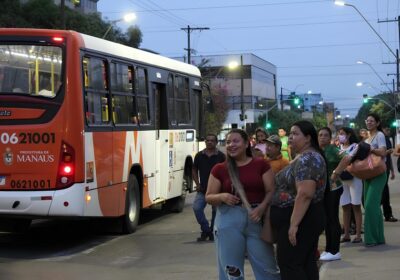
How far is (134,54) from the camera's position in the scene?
37.8 ft

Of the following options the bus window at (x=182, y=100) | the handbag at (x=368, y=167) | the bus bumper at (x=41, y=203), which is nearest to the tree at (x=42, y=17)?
the bus window at (x=182, y=100)

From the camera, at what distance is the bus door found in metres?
12.5

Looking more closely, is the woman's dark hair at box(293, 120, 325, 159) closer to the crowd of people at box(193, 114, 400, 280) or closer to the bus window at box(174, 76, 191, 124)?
the crowd of people at box(193, 114, 400, 280)

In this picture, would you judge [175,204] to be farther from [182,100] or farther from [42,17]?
[42,17]

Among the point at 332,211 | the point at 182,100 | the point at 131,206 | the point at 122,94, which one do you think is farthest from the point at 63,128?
the point at 182,100

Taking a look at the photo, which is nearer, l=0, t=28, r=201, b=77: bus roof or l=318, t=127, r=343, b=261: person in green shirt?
l=318, t=127, r=343, b=261: person in green shirt

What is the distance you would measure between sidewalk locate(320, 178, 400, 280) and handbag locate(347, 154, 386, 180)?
1061 mm

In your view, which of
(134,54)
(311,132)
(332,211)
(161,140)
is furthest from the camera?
(161,140)

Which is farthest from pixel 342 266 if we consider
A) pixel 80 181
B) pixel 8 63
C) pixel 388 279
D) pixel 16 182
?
pixel 8 63

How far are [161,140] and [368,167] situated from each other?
507cm

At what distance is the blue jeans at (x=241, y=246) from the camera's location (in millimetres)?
5113

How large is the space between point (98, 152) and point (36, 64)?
1603mm

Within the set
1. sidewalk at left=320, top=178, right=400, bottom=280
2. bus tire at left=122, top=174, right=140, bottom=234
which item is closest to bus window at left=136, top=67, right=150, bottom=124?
bus tire at left=122, top=174, right=140, bottom=234

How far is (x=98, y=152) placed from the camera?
31.1ft
